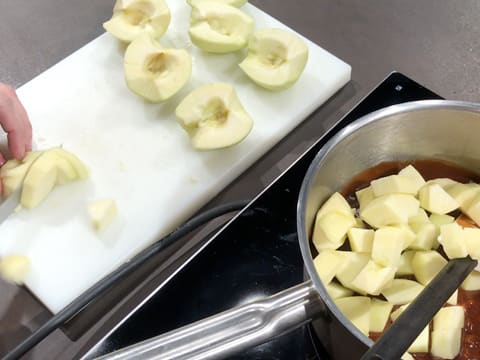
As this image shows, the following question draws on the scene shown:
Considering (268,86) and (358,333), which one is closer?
(358,333)

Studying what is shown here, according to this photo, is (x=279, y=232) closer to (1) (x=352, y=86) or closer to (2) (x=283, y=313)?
Result: (2) (x=283, y=313)

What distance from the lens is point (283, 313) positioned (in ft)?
1.81

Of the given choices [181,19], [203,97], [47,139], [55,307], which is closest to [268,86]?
[203,97]

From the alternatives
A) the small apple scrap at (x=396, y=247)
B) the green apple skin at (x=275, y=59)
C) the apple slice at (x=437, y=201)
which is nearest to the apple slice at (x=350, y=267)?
the small apple scrap at (x=396, y=247)

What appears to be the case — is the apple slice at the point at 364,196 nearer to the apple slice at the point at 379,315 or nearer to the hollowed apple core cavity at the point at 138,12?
the apple slice at the point at 379,315

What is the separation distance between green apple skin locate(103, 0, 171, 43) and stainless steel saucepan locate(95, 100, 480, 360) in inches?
18.7

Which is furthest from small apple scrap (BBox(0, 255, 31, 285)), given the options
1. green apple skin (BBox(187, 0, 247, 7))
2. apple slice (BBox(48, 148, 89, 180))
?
green apple skin (BBox(187, 0, 247, 7))

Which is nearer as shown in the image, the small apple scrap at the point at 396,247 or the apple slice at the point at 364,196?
the small apple scrap at the point at 396,247

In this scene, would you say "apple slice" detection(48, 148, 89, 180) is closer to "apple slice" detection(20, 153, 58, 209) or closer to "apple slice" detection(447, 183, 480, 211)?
"apple slice" detection(20, 153, 58, 209)

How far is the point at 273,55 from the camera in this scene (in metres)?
1.00

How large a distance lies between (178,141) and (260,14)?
32 centimetres

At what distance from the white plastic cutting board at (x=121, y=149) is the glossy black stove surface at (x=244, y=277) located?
11cm

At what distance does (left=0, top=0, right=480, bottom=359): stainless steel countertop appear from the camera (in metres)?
0.99

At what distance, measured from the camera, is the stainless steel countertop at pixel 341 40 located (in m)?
0.99
